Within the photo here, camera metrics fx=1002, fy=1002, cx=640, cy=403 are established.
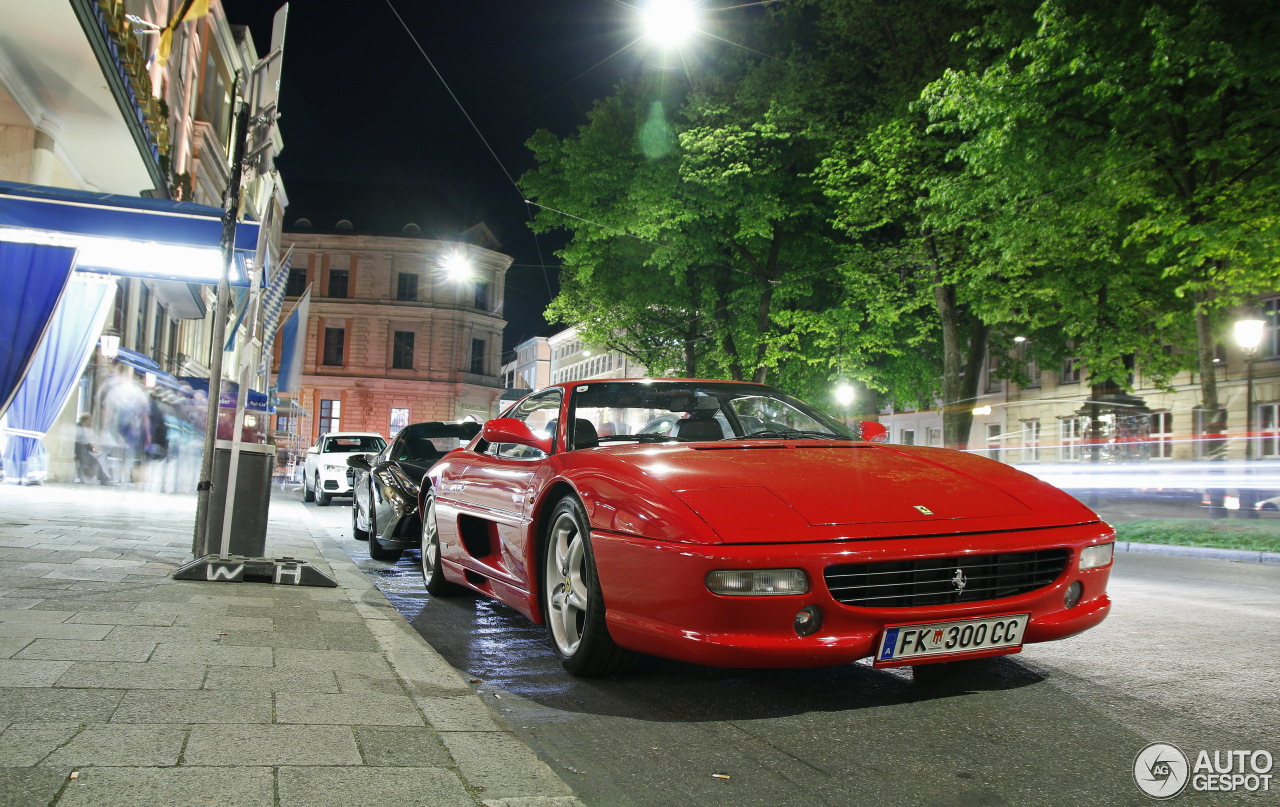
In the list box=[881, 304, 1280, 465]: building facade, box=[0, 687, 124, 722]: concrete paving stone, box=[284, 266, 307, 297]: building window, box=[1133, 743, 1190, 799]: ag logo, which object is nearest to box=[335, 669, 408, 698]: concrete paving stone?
box=[0, 687, 124, 722]: concrete paving stone

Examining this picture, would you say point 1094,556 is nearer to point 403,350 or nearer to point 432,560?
point 432,560

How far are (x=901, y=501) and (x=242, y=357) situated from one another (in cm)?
497

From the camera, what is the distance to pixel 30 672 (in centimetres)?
358

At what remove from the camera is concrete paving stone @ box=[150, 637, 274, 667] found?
13.2 feet

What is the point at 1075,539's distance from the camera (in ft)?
12.6

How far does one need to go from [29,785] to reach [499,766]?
1169 mm

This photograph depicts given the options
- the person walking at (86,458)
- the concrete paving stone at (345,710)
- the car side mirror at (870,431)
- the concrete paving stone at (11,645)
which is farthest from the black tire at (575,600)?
the person walking at (86,458)

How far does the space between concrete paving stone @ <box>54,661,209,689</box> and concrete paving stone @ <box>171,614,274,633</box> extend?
91cm

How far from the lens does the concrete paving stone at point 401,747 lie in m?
2.84

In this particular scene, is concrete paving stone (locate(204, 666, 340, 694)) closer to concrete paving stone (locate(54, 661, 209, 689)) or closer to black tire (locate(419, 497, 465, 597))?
concrete paving stone (locate(54, 661, 209, 689))

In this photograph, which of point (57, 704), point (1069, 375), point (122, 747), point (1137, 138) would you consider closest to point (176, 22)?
point (57, 704)

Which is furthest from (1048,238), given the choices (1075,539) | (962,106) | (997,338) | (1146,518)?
(1075,539)

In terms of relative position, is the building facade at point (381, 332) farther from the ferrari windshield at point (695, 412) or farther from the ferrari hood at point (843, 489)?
the ferrari hood at point (843, 489)
